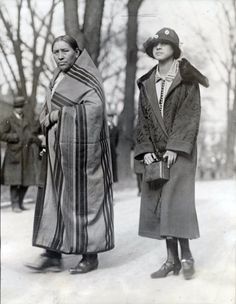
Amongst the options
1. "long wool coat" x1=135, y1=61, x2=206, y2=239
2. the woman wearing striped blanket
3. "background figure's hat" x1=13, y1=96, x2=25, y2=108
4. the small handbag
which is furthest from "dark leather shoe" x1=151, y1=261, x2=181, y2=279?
"background figure's hat" x1=13, y1=96, x2=25, y2=108

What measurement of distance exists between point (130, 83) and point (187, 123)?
56 centimetres

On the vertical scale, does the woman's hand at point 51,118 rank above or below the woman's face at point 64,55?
below

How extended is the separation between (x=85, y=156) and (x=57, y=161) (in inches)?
6.7

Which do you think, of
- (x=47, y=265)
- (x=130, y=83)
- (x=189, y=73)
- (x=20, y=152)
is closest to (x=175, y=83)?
(x=189, y=73)

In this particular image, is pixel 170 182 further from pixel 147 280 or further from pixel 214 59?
pixel 214 59

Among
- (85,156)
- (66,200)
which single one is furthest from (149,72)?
(66,200)

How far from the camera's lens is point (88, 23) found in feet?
10.2

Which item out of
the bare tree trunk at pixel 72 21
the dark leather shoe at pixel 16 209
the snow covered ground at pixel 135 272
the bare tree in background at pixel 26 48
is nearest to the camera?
the snow covered ground at pixel 135 272

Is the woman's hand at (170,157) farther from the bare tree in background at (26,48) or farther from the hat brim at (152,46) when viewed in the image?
the bare tree in background at (26,48)

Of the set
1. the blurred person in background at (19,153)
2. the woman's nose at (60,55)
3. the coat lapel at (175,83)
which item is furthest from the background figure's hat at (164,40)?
the blurred person in background at (19,153)

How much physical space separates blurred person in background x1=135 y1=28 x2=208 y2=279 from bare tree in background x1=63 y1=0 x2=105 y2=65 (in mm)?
348

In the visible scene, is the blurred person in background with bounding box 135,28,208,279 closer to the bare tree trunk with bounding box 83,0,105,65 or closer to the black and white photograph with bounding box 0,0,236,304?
the black and white photograph with bounding box 0,0,236,304

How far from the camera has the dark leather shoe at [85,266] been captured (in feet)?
10.0

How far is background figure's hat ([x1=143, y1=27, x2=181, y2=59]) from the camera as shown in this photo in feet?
9.47
